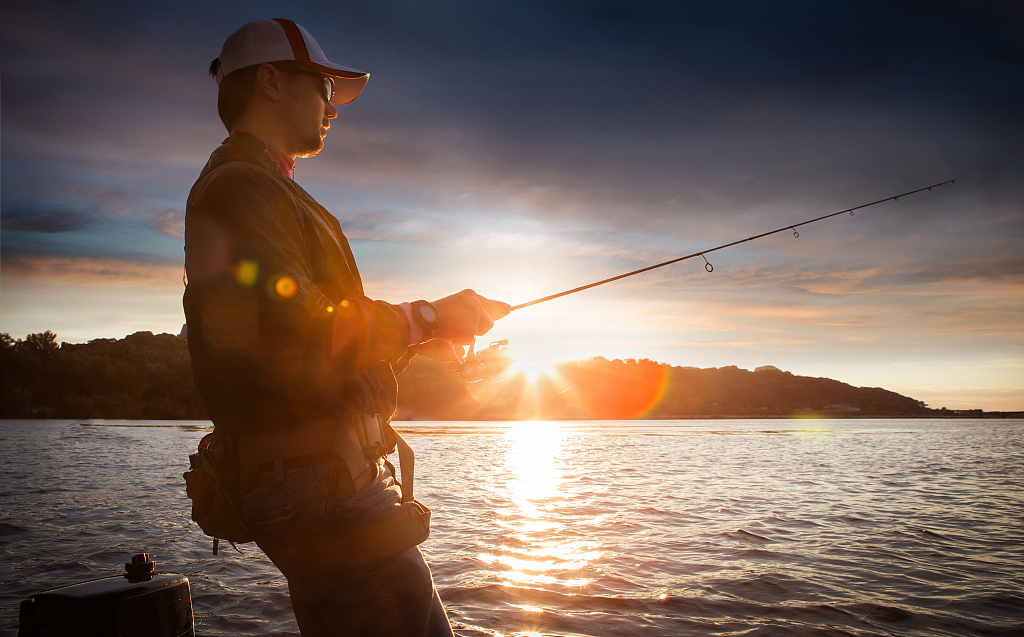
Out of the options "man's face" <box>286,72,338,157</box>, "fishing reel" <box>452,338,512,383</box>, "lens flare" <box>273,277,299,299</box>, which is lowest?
"fishing reel" <box>452,338,512,383</box>

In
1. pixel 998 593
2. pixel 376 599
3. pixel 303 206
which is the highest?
pixel 303 206

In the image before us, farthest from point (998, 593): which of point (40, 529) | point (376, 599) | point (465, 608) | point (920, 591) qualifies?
point (40, 529)

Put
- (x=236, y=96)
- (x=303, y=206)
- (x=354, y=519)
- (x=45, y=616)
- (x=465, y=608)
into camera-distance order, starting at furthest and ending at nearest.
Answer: (x=465, y=608)
(x=45, y=616)
(x=236, y=96)
(x=303, y=206)
(x=354, y=519)

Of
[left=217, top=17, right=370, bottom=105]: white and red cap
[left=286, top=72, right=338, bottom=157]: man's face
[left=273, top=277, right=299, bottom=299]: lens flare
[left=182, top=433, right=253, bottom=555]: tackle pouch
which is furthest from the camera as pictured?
[left=286, top=72, right=338, bottom=157]: man's face

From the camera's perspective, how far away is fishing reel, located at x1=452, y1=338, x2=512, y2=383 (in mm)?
2959

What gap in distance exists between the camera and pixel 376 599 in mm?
2008

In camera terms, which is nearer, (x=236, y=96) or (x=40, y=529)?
(x=236, y=96)

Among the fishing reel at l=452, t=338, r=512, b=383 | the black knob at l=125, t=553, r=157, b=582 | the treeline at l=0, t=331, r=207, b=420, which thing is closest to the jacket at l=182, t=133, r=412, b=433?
the fishing reel at l=452, t=338, r=512, b=383

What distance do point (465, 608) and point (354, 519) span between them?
5.14 m

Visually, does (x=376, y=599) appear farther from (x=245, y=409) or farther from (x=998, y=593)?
(x=998, y=593)

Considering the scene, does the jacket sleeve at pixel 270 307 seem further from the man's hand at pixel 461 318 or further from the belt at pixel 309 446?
the man's hand at pixel 461 318

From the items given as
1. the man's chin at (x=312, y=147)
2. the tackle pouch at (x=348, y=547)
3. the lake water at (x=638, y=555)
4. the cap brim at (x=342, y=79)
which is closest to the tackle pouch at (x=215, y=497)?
the tackle pouch at (x=348, y=547)

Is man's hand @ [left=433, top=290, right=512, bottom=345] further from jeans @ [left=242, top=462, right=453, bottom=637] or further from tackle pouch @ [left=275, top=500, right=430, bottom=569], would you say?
tackle pouch @ [left=275, top=500, right=430, bottom=569]

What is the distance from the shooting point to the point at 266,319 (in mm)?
1801
